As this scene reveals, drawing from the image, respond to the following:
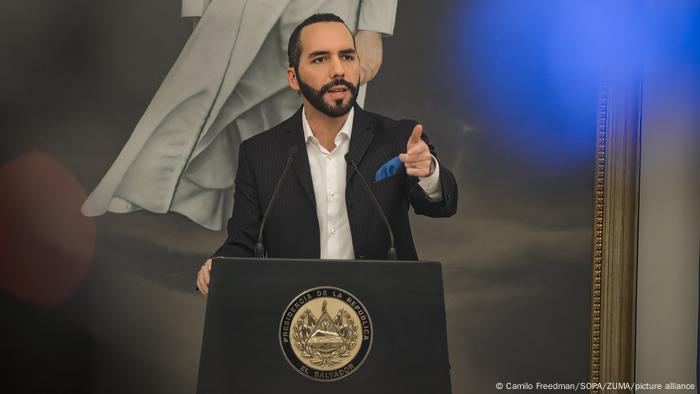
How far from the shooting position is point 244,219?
2785 mm

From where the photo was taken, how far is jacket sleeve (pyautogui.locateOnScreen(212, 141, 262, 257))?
2697mm

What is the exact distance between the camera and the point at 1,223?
3689mm

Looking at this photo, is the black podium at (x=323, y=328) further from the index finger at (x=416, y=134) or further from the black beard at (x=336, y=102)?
the black beard at (x=336, y=102)

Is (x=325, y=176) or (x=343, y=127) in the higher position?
(x=343, y=127)

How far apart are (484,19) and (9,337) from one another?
255cm

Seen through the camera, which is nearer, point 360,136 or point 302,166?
point 302,166

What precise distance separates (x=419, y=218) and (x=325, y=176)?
0.89 metres

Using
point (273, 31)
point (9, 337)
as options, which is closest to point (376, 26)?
point (273, 31)

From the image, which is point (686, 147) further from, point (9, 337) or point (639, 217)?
point (9, 337)

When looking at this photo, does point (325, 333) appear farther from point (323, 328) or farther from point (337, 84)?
point (337, 84)

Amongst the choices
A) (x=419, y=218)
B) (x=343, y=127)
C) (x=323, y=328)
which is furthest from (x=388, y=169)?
(x=419, y=218)

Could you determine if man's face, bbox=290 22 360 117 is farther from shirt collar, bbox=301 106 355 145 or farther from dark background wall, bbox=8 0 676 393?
dark background wall, bbox=8 0 676 393

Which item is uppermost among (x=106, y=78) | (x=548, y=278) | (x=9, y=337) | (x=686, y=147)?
(x=106, y=78)

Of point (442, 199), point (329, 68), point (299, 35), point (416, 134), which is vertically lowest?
point (442, 199)
